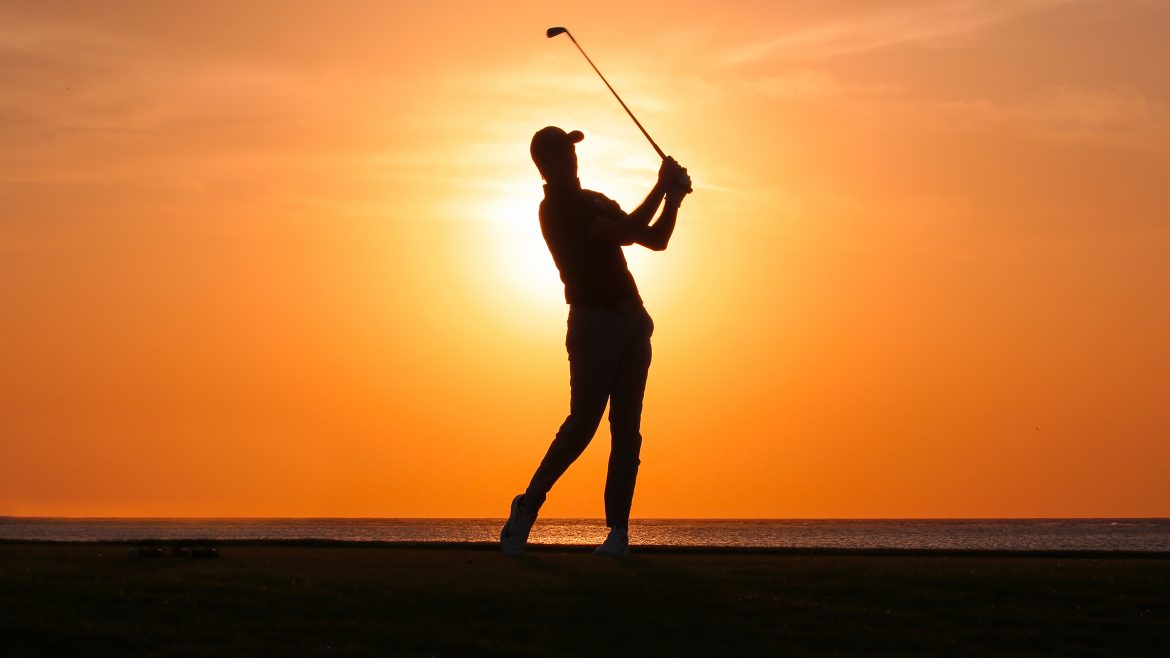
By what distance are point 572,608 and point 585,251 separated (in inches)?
159

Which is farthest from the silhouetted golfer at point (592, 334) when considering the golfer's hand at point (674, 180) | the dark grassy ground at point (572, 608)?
the dark grassy ground at point (572, 608)

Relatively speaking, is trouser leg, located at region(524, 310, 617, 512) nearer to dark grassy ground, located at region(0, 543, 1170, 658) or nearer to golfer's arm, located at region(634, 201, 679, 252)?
golfer's arm, located at region(634, 201, 679, 252)

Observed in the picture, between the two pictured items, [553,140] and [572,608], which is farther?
[553,140]

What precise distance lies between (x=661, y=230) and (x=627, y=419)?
1.46 metres

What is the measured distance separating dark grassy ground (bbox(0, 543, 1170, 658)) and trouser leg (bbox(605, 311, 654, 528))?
180cm

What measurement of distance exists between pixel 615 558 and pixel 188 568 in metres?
2.84

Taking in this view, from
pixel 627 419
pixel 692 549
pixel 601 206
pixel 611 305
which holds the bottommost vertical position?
pixel 692 549

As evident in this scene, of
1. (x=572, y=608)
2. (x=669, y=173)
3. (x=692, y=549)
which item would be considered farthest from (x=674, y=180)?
(x=572, y=608)

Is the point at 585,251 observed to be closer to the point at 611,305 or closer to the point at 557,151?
the point at 611,305

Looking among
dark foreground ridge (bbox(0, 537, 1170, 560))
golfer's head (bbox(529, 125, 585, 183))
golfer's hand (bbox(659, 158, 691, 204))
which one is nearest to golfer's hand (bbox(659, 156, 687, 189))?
golfer's hand (bbox(659, 158, 691, 204))

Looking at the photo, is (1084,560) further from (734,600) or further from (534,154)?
(534,154)

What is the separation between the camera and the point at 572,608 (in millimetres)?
7285

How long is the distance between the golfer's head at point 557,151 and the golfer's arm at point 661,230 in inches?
33.1

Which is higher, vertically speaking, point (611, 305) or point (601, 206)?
point (601, 206)
